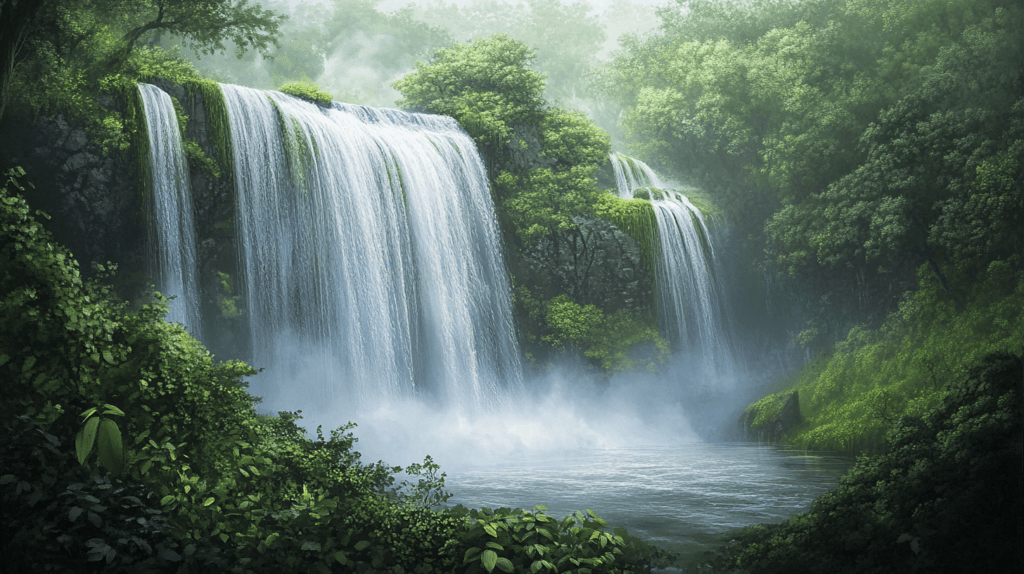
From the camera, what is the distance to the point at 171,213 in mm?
8484

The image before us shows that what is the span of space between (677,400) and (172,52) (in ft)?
38.1

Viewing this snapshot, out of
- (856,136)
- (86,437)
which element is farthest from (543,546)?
(856,136)

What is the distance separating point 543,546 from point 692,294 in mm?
11400

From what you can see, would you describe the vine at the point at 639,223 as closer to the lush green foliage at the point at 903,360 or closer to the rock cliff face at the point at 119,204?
the lush green foliage at the point at 903,360

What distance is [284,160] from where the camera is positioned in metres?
9.84

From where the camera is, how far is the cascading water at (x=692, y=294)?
14.3 m

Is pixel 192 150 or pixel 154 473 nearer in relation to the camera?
pixel 154 473

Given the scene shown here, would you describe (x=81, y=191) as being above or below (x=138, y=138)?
below

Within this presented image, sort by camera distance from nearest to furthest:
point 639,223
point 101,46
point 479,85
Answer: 1. point 101,46
2. point 639,223
3. point 479,85

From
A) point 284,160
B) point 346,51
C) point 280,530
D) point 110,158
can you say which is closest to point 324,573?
point 280,530

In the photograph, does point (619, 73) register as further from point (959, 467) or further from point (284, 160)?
point (959, 467)

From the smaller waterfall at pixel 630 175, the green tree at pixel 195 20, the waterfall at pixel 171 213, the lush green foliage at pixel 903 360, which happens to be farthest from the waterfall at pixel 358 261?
the lush green foliage at pixel 903 360

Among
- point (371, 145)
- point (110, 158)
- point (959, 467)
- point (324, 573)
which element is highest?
point (371, 145)

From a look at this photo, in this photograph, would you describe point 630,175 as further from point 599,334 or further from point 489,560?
point 489,560
